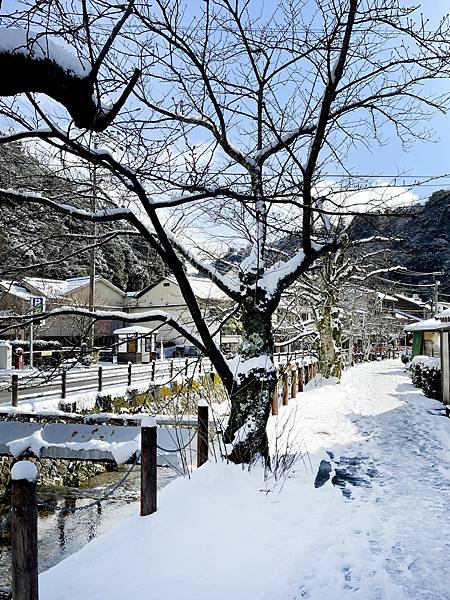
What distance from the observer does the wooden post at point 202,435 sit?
19.4ft

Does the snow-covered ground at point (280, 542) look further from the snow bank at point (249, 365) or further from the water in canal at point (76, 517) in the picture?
the water in canal at point (76, 517)

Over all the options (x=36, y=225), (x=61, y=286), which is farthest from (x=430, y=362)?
(x=61, y=286)

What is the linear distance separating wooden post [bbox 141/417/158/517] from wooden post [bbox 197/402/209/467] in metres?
1.29

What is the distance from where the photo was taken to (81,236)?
6.30 meters

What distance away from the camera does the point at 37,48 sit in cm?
266

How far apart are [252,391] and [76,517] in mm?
5815

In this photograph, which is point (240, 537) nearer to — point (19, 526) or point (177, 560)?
point (177, 560)

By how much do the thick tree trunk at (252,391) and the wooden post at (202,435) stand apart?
269 mm

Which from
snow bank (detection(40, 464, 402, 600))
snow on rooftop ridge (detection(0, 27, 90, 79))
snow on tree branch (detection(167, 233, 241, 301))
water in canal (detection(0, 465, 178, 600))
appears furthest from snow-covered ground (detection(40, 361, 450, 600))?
snow on rooftop ridge (detection(0, 27, 90, 79))

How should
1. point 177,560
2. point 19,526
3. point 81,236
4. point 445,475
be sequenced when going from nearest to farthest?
point 19,526, point 177,560, point 81,236, point 445,475

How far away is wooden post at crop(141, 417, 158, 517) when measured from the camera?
461cm

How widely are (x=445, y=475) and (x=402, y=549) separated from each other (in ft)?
9.57

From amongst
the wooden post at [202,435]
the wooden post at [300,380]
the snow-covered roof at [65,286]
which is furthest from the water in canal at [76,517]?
the snow-covered roof at [65,286]

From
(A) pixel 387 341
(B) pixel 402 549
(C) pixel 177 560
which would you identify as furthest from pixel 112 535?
(A) pixel 387 341
